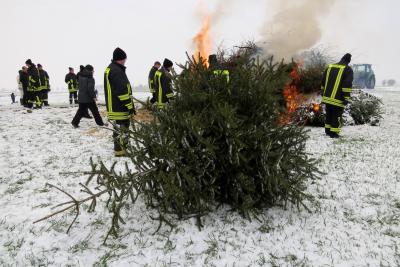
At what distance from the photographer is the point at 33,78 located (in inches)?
568

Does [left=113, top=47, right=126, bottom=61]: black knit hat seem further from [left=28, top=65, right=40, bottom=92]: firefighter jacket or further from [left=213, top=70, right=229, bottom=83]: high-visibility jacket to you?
[left=28, top=65, right=40, bottom=92]: firefighter jacket

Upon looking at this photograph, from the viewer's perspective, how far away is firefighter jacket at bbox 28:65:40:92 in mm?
14243

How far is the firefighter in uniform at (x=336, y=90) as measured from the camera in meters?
8.47

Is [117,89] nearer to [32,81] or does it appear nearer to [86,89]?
[86,89]

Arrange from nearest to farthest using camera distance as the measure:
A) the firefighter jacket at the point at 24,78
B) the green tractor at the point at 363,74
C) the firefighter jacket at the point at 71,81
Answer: the firefighter jacket at the point at 24,78 < the firefighter jacket at the point at 71,81 < the green tractor at the point at 363,74

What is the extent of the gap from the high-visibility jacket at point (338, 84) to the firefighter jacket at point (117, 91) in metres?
5.25

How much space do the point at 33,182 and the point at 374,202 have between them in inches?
208

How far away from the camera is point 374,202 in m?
4.47

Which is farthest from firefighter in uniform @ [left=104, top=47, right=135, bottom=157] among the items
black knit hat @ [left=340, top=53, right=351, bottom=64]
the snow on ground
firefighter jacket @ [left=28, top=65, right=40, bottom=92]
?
firefighter jacket @ [left=28, top=65, right=40, bottom=92]

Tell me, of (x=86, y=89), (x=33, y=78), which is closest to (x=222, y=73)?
(x=86, y=89)

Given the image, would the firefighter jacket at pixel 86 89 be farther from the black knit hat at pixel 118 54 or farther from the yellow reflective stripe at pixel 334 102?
the yellow reflective stripe at pixel 334 102

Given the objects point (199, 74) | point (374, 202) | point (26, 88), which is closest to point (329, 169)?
point (374, 202)

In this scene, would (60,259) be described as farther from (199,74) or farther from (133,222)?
(199,74)

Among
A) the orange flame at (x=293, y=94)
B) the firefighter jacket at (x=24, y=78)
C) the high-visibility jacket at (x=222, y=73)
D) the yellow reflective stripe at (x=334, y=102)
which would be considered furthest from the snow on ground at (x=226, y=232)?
the firefighter jacket at (x=24, y=78)
